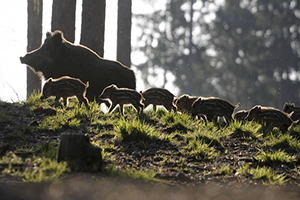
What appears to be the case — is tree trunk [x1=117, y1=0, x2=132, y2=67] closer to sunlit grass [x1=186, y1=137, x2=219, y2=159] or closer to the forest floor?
the forest floor

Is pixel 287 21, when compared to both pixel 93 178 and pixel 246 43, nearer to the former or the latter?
pixel 246 43

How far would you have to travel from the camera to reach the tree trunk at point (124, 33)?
1839 centimetres

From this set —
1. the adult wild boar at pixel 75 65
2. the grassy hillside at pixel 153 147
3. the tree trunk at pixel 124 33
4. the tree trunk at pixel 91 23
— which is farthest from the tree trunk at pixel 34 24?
the grassy hillside at pixel 153 147

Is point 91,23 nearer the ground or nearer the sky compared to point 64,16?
nearer the ground

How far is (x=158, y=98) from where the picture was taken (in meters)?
11.7

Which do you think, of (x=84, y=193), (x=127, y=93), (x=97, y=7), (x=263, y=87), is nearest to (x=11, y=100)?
(x=127, y=93)

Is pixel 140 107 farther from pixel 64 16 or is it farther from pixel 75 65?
pixel 64 16

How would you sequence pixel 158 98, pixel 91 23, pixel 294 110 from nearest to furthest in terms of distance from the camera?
pixel 158 98, pixel 294 110, pixel 91 23

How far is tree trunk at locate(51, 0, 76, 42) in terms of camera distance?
48.4 ft

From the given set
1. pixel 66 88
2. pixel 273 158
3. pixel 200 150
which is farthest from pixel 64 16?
pixel 273 158

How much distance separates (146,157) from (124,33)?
440 inches

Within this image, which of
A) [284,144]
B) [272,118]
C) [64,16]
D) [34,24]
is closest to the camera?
[284,144]

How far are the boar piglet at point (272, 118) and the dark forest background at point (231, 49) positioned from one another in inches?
1262

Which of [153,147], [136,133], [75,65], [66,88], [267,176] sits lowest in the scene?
[267,176]
